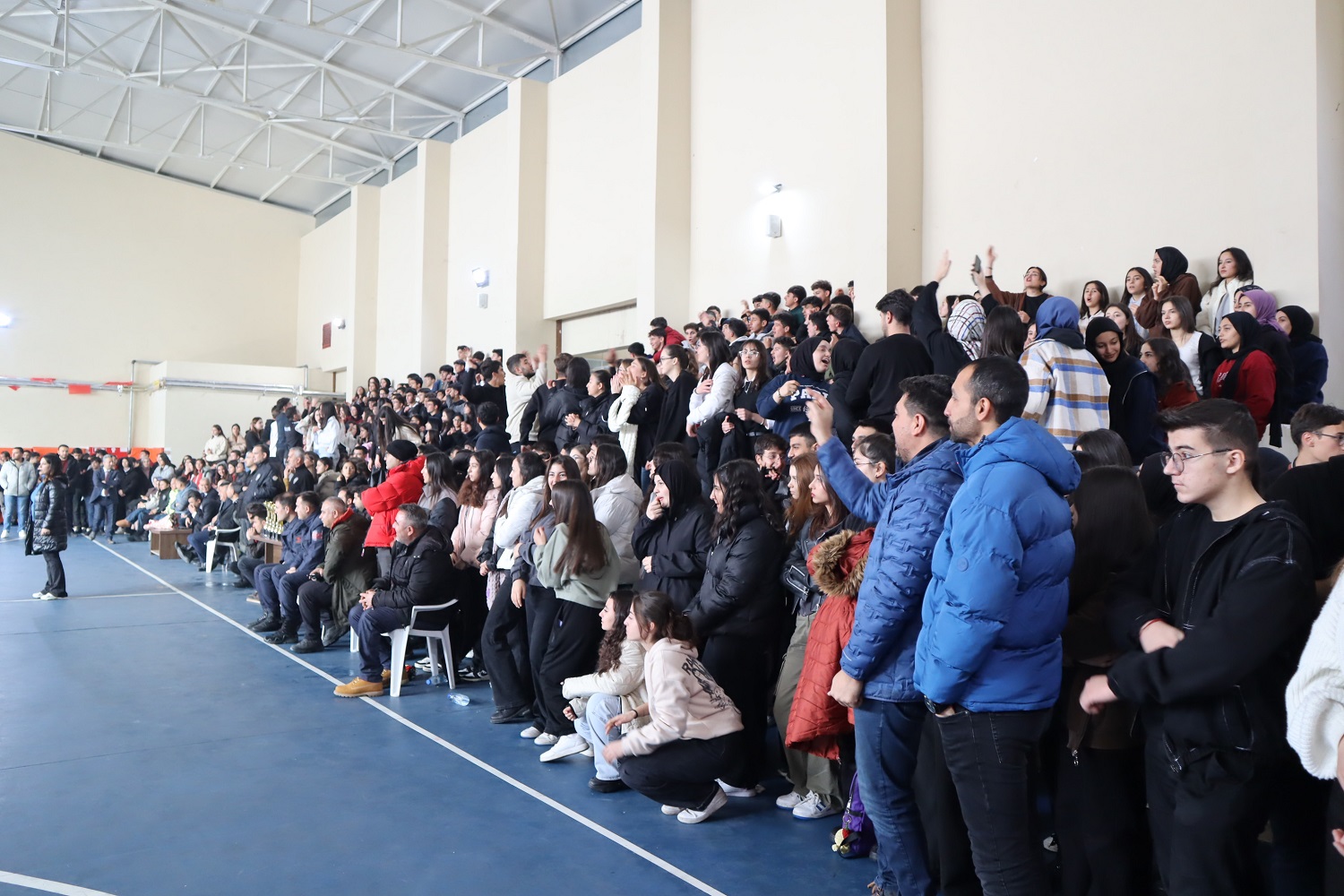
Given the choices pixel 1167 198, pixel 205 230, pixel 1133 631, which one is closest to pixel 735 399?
pixel 1167 198

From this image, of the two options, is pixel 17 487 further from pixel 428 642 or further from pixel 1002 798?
pixel 1002 798

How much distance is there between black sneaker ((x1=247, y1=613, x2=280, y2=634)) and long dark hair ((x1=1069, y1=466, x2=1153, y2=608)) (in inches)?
261

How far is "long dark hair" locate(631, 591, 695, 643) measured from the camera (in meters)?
3.76

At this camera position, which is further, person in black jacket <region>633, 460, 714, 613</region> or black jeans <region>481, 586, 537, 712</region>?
black jeans <region>481, 586, 537, 712</region>

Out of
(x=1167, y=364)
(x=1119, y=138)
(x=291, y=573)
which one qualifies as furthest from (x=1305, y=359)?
(x=291, y=573)

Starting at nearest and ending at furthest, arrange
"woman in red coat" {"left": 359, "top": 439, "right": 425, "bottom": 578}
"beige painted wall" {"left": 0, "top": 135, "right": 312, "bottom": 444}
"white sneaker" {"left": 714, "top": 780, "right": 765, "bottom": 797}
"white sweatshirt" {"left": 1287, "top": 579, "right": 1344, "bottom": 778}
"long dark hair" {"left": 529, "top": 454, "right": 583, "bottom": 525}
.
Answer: "white sweatshirt" {"left": 1287, "top": 579, "right": 1344, "bottom": 778}
"white sneaker" {"left": 714, "top": 780, "right": 765, "bottom": 797}
"long dark hair" {"left": 529, "top": 454, "right": 583, "bottom": 525}
"woman in red coat" {"left": 359, "top": 439, "right": 425, "bottom": 578}
"beige painted wall" {"left": 0, "top": 135, "right": 312, "bottom": 444}

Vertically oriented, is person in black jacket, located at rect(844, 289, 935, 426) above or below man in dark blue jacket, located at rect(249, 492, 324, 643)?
above

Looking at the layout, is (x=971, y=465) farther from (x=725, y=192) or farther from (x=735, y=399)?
(x=725, y=192)

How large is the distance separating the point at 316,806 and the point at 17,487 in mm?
15833

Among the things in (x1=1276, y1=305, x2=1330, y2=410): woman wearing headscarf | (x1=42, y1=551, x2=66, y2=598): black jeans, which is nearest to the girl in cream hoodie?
(x1=1276, y1=305, x2=1330, y2=410): woman wearing headscarf

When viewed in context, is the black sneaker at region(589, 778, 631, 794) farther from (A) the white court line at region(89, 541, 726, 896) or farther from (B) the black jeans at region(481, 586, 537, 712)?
(B) the black jeans at region(481, 586, 537, 712)

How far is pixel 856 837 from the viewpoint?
3.26m

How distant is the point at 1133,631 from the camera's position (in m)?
2.18

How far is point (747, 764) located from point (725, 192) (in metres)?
7.62
